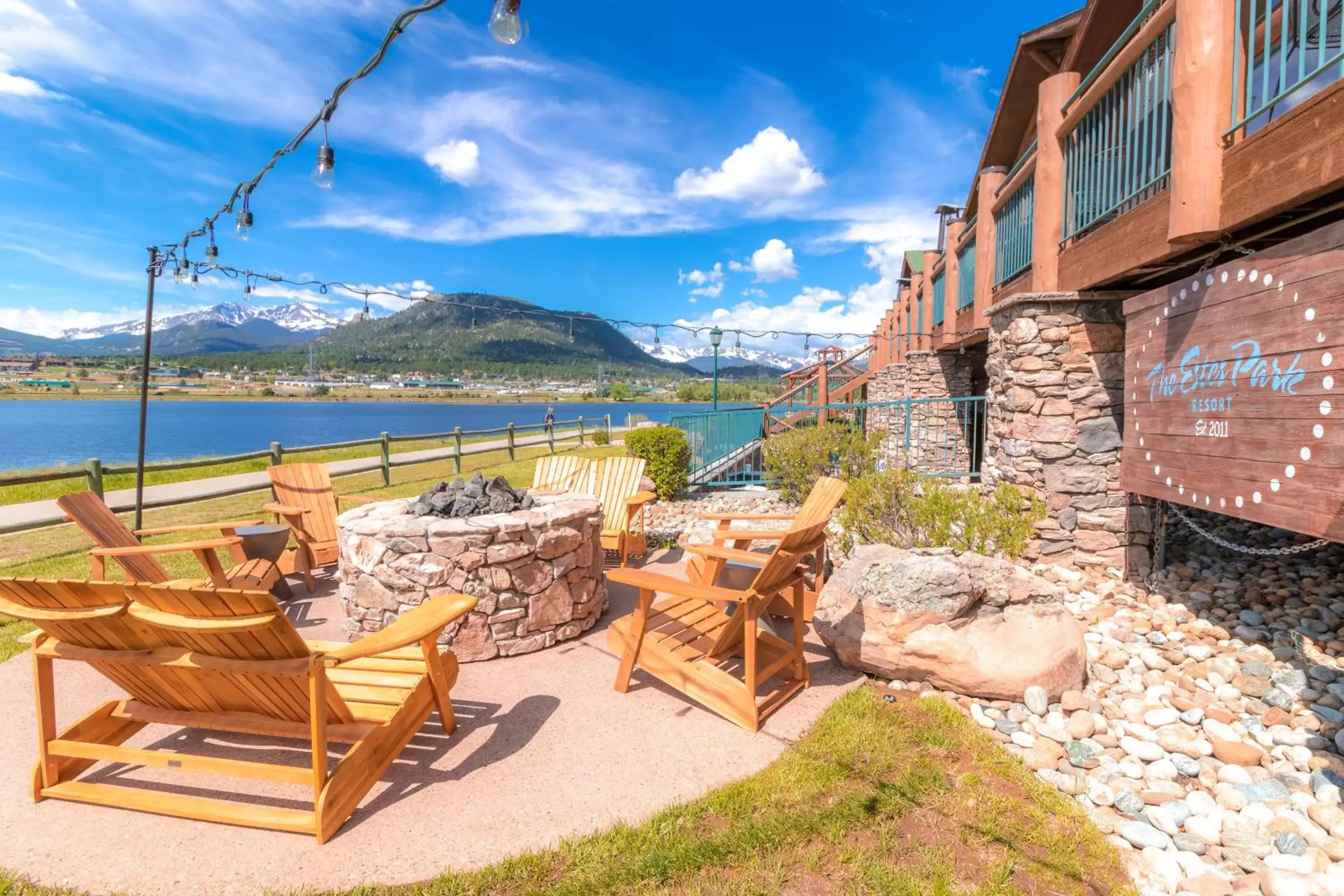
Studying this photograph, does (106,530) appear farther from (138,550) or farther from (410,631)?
(410,631)

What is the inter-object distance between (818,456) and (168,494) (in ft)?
34.2

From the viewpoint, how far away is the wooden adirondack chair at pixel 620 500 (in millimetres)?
5566

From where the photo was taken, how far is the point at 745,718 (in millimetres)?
2982

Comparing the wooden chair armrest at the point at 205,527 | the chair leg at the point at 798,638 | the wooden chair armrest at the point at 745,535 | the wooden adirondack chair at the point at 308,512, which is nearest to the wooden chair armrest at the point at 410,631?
the chair leg at the point at 798,638

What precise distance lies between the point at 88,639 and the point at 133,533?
3.07 m

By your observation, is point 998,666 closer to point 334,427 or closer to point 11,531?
point 11,531

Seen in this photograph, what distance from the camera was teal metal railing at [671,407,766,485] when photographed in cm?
1004

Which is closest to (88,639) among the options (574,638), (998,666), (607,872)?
(607,872)

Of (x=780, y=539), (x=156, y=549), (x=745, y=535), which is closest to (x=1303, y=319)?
(x=780, y=539)

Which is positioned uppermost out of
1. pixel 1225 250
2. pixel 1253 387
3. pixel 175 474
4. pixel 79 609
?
pixel 1225 250

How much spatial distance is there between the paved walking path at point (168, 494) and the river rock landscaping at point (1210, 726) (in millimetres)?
6312

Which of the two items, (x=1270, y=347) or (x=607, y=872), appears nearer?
(x=607, y=872)

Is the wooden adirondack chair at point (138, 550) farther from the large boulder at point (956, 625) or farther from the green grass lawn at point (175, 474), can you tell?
the large boulder at point (956, 625)

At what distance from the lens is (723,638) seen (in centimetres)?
330
